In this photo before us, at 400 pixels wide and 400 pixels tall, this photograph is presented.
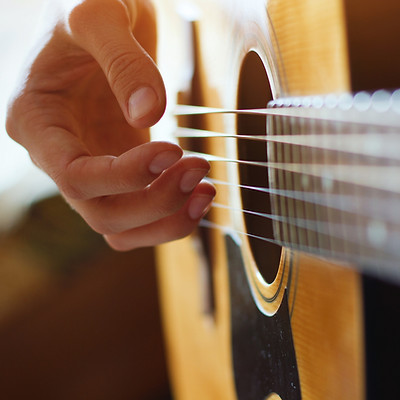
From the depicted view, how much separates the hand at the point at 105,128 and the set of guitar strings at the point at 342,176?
7 centimetres

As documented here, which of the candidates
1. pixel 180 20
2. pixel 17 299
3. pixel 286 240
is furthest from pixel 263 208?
pixel 17 299

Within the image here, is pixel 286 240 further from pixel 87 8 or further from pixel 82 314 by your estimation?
pixel 82 314

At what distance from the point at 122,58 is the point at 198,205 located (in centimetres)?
16

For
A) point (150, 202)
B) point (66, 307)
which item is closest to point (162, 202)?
point (150, 202)

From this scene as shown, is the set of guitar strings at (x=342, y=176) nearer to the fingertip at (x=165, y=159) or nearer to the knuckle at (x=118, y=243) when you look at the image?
the fingertip at (x=165, y=159)

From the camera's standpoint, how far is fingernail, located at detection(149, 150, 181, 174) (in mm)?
371

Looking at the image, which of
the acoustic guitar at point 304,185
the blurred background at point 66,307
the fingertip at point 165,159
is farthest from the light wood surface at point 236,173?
the blurred background at point 66,307

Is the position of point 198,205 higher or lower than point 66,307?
higher

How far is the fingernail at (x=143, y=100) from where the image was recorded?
1.22 feet

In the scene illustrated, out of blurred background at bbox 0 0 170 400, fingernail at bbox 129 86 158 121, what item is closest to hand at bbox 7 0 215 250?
fingernail at bbox 129 86 158 121

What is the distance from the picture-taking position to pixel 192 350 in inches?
35.1

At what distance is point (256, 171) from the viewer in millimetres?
472

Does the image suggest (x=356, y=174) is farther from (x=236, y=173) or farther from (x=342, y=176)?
(x=236, y=173)

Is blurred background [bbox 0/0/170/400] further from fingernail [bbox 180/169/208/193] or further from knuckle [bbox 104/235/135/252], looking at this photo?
fingernail [bbox 180/169/208/193]
